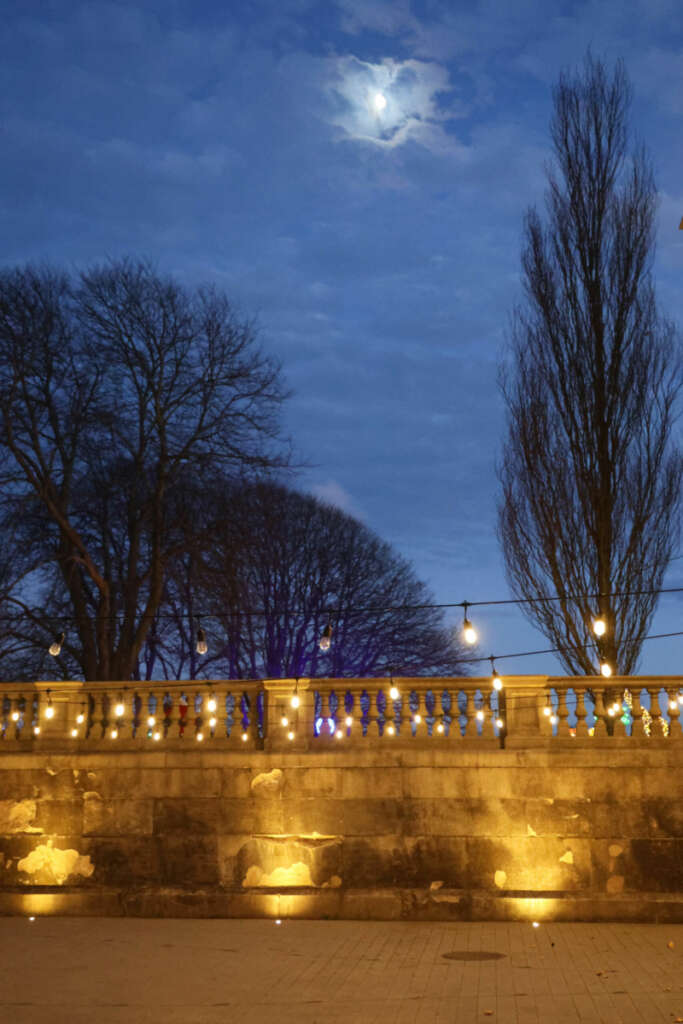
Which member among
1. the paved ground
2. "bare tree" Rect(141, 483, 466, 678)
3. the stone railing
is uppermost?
"bare tree" Rect(141, 483, 466, 678)

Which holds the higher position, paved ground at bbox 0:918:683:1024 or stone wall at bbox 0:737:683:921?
stone wall at bbox 0:737:683:921

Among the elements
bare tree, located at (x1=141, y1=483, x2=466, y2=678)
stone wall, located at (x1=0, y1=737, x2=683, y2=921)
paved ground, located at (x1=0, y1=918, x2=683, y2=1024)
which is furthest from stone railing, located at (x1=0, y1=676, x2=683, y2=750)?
bare tree, located at (x1=141, y1=483, x2=466, y2=678)

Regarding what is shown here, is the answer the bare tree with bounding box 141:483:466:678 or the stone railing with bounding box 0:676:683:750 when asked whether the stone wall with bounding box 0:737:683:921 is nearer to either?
the stone railing with bounding box 0:676:683:750

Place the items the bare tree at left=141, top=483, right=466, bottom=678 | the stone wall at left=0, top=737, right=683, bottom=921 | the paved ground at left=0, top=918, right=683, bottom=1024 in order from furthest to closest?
the bare tree at left=141, top=483, right=466, bottom=678
the stone wall at left=0, top=737, right=683, bottom=921
the paved ground at left=0, top=918, right=683, bottom=1024

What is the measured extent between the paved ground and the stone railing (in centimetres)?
213

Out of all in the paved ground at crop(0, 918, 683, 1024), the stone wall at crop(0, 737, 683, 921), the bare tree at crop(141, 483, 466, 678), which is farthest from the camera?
the bare tree at crop(141, 483, 466, 678)

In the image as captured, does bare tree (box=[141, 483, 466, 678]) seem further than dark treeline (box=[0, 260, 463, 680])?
Yes

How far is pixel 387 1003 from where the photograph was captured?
25.6 feet

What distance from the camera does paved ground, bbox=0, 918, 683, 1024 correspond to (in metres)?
7.48

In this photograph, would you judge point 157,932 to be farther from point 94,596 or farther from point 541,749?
point 94,596

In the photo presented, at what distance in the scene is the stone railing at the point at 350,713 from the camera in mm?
12016

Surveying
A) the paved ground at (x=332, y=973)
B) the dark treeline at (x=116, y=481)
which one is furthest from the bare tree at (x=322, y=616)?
the paved ground at (x=332, y=973)

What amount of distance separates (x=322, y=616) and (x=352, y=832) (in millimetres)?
15725

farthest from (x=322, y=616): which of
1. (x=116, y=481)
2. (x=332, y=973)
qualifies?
(x=332, y=973)
